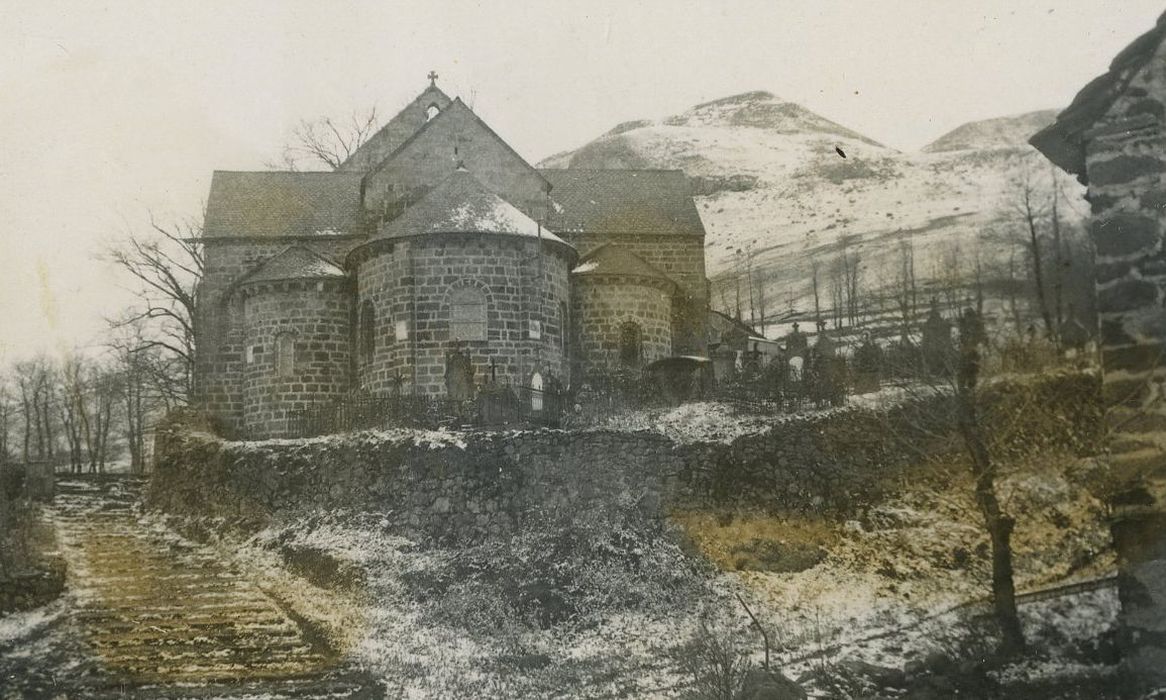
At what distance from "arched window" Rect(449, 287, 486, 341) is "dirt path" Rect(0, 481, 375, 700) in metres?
7.49

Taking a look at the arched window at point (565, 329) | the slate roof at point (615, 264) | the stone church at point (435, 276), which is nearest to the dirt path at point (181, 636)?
the stone church at point (435, 276)

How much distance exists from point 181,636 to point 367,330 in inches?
444

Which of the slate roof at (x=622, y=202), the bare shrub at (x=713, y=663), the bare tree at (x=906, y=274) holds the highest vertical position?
the slate roof at (x=622, y=202)

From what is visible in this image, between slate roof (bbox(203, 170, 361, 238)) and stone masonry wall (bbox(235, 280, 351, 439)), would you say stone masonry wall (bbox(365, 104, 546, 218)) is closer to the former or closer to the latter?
slate roof (bbox(203, 170, 361, 238))

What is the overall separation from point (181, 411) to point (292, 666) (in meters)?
13.7

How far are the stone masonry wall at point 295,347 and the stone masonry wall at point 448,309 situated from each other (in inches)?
70.2

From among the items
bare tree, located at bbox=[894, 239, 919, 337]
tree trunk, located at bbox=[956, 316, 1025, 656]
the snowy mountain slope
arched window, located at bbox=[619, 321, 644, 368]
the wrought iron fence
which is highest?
the snowy mountain slope

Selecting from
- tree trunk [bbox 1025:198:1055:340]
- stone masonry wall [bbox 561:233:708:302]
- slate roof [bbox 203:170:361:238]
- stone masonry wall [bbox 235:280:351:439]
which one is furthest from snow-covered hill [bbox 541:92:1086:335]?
stone masonry wall [bbox 235:280:351:439]

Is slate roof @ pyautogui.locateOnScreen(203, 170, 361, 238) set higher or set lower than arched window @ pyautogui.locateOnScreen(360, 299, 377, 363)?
higher

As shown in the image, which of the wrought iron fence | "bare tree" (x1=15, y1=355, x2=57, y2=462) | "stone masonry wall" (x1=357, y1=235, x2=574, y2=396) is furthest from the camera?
"bare tree" (x1=15, y1=355, x2=57, y2=462)

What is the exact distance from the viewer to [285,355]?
25.5 metres

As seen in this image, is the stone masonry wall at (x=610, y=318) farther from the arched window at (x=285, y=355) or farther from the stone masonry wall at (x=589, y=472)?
the stone masonry wall at (x=589, y=472)

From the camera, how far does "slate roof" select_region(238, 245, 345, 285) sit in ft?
84.2

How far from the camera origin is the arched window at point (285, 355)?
25.3 m
